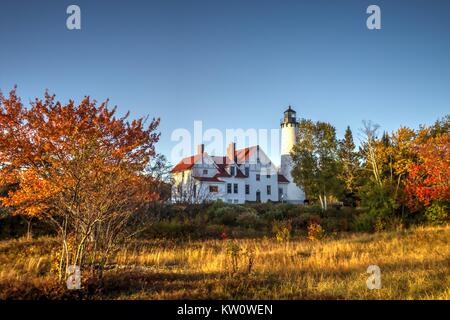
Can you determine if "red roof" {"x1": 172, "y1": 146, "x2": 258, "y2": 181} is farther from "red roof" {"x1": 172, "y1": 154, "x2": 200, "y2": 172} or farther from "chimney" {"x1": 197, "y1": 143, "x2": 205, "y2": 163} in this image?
"chimney" {"x1": 197, "y1": 143, "x2": 205, "y2": 163}

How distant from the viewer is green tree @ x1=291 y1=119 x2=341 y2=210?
3659 cm

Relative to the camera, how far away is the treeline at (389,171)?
2325cm

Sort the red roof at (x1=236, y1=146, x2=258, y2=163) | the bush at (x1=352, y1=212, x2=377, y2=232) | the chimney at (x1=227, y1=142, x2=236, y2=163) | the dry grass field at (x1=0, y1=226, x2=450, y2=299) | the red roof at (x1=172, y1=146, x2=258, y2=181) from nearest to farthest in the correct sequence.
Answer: the dry grass field at (x1=0, y1=226, x2=450, y2=299) → the bush at (x1=352, y1=212, x2=377, y2=232) → the red roof at (x1=172, y1=146, x2=258, y2=181) → the chimney at (x1=227, y1=142, x2=236, y2=163) → the red roof at (x1=236, y1=146, x2=258, y2=163)

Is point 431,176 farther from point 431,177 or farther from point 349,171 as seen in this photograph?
point 349,171

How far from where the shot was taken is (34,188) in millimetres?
15750

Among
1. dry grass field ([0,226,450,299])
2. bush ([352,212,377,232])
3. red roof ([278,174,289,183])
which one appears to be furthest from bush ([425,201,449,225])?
red roof ([278,174,289,183])

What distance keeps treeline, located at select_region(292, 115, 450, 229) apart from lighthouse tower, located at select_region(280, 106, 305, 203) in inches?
522

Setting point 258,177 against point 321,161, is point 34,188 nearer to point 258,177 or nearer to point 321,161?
point 321,161

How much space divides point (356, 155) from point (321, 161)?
8.00 m

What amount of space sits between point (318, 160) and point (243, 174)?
14.2m

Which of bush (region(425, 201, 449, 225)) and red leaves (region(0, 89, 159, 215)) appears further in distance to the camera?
bush (region(425, 201, 449, 225))

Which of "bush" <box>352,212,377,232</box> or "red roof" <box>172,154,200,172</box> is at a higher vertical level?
"red roof" <box>172,154,200,172</box>

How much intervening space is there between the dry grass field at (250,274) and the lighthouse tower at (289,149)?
118ft
